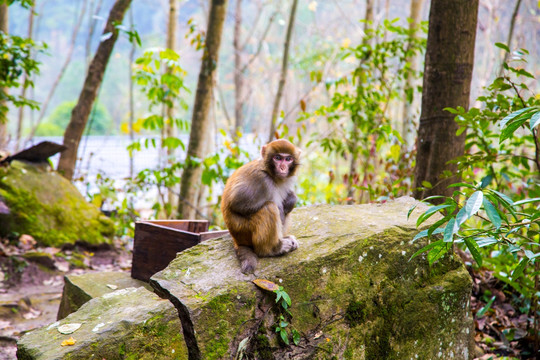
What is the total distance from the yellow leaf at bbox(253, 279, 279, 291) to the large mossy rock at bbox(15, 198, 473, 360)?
0.17 ft

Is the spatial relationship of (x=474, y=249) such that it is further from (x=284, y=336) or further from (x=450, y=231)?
(x=284, y=336)

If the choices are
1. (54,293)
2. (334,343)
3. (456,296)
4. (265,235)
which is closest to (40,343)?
(265,235)

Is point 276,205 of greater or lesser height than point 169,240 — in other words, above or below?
above

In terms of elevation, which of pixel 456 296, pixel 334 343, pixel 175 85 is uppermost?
pixel 175 85

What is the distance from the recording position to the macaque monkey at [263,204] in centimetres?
354

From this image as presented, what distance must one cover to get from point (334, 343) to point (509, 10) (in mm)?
17129

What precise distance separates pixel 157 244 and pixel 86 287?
0.78 meters

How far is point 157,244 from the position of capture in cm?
448

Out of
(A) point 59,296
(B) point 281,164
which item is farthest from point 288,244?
(A) point 59,296

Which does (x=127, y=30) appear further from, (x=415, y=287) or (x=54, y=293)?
(x=415, y=287)

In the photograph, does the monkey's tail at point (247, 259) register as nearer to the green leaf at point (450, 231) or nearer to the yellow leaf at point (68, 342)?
the yellow leaf at point (68, 342)

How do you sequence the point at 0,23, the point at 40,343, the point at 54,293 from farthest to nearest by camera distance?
the point at 0,23 → the point at 54,293 → the point at 40,343

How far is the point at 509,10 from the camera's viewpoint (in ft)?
54.6

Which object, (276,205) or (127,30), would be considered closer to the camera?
(276,205)
